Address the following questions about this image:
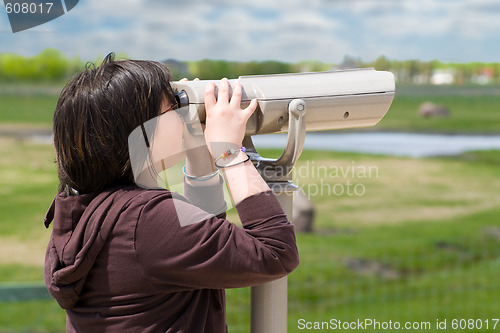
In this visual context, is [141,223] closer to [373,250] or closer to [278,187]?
[278,187]

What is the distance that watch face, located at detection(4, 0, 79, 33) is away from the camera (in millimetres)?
2158

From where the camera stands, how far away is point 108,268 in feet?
3.09

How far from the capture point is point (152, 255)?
91 cm

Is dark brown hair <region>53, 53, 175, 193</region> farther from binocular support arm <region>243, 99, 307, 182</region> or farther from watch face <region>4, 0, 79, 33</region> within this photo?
watch face <region>4, 0, 79, 33</region>

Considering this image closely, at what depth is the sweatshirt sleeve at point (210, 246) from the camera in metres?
0.90

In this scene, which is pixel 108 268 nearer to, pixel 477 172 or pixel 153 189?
pixel 153 189

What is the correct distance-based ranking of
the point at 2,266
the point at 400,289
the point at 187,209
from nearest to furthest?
the point at 187,209 < the point at 400,289 < the point at 2,266

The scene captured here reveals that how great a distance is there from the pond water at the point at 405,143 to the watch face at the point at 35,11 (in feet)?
28.5

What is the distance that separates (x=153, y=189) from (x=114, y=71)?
20cm

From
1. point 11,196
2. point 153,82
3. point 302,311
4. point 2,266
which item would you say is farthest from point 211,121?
point 11,196

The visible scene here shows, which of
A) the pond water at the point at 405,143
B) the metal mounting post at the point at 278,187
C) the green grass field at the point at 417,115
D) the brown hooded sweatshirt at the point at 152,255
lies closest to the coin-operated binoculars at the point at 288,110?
the metal mounting post at the point at 278,187

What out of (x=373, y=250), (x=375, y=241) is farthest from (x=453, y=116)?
(x=373, y=250)

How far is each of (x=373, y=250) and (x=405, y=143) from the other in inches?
357

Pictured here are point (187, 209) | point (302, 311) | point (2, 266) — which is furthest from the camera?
point (2, 266)
